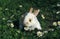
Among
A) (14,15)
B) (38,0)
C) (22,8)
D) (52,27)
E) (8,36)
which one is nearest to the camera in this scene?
(8,36)

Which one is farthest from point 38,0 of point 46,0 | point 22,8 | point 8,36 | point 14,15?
point 8,36

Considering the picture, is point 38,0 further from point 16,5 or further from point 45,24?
point 45,24

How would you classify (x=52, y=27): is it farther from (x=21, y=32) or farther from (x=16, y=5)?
(x=16, y=5)

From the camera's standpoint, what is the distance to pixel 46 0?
273 inches

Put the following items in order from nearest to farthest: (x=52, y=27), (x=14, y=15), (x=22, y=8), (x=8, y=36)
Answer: (x=8, y=36) → (x=52, y=27) → (x=14, y=15) → (x=22, y=8)

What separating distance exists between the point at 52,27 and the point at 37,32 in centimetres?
48

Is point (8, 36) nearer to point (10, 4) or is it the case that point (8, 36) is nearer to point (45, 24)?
point (45, 24)

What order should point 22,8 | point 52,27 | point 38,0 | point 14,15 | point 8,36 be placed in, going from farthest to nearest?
point 38,0, point 22,8, point 14,15, point 52,27, point 8,36

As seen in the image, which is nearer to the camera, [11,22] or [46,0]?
[11,22]

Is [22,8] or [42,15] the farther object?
[22,8]

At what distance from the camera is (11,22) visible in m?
5.68

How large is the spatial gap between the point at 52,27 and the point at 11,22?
0.98 metres

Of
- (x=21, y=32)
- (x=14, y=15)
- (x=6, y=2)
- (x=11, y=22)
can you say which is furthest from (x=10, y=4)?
(x=21, y=32)

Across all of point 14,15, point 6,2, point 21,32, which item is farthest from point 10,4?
point 21,32
